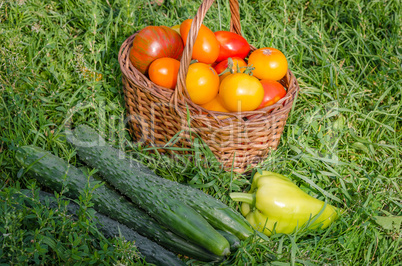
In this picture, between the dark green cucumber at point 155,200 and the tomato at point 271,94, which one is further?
the tomato at point 271,94

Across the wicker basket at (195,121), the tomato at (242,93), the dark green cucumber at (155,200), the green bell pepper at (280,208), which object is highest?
the tomato at (242,93)

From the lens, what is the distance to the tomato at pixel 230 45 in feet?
8.25

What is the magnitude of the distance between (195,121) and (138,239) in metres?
0.71

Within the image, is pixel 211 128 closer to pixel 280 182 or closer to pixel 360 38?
pixel 280 182

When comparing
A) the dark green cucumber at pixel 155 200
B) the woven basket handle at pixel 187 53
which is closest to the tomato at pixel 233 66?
the woven basket handle at pixel 187 53

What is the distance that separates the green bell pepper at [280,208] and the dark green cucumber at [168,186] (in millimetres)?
117

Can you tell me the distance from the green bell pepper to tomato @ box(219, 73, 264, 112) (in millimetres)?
436

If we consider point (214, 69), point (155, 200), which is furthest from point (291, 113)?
point (155, 200)

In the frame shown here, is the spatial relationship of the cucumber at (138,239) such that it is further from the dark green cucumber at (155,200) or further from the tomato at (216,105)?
the tomato at (216,105)

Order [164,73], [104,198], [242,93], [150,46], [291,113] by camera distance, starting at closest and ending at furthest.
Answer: [104,198] → [242,93] → [164,73] → [150,46] → [291,113]

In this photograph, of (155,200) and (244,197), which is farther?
(244,197)

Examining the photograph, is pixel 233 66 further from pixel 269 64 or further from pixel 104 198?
pixel 104 198

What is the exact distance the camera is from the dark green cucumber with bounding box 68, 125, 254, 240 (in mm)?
1894

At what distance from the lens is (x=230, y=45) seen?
8.25ft
